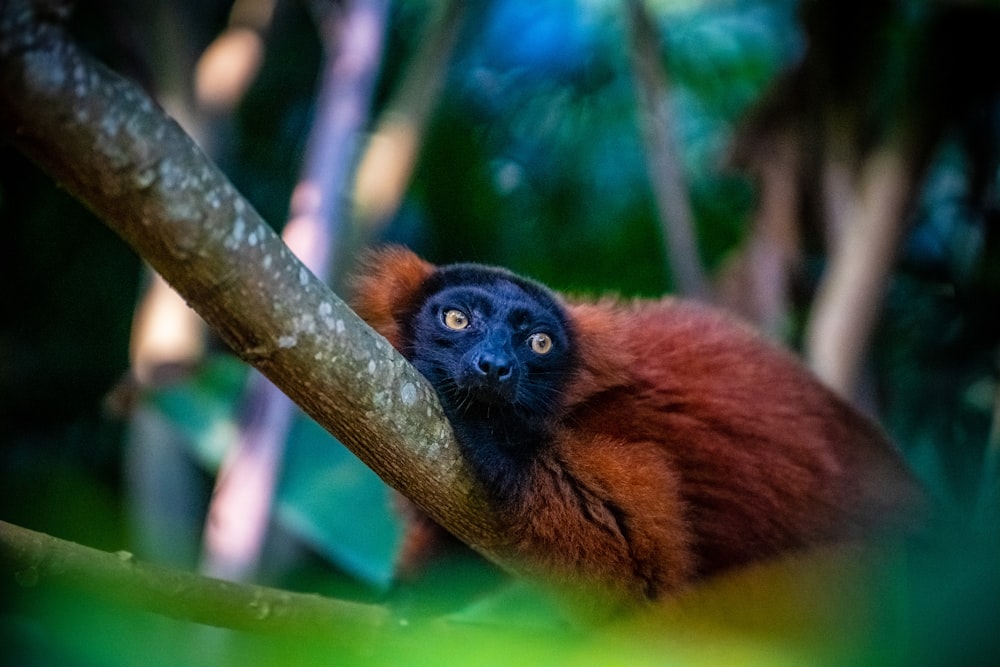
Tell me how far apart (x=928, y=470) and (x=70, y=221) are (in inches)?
170

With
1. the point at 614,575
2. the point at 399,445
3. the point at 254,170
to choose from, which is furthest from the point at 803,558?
the point at 254,170

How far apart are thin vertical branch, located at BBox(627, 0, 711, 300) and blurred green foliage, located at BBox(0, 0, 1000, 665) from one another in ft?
1.62

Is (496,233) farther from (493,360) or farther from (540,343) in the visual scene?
(493,360)

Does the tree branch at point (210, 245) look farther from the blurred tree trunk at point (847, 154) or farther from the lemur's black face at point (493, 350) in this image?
the blurred tree trunk at point (847, 154)

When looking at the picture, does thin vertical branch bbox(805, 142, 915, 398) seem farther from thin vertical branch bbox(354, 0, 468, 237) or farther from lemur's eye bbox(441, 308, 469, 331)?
lemur's eye bbox(441, 308, 469, 331)

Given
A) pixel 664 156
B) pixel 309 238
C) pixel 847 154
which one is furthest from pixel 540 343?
pixel 847 154

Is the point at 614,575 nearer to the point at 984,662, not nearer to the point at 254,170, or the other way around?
the point at 984,662

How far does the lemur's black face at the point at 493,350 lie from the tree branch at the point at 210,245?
14.7 inches

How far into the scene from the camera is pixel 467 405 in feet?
7.58

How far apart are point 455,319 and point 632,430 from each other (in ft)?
2.02

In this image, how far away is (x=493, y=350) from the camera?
2.40 meters

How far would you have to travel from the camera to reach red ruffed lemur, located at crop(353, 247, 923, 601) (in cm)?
233

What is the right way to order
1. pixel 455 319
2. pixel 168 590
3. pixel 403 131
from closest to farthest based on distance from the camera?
1. pixel 168 590
2. pixel 455 319
3. pixel 403 131

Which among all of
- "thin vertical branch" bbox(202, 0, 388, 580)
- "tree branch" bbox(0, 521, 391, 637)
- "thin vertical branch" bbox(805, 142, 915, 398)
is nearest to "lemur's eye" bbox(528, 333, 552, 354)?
"thin vertical branch" bbox(202, 0, 388, 580)
